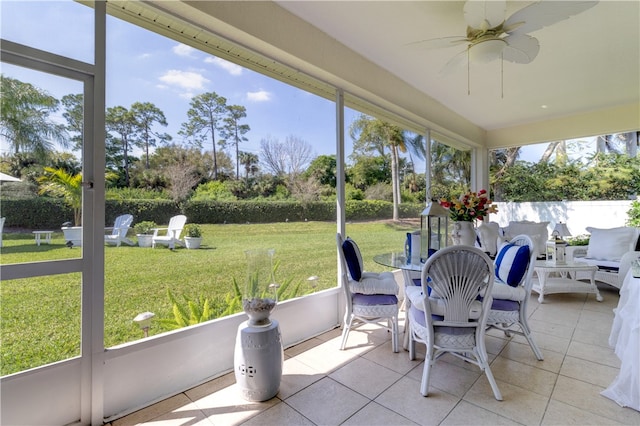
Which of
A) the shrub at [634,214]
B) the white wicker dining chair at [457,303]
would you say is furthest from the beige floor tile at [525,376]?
the shrub at [634,214]

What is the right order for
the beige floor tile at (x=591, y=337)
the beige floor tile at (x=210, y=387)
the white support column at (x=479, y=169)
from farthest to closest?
the white support column at (x=479, y=169) → the beige floor tile at (x=591, y=337) → the beige floor tile at (x=210, y=387)

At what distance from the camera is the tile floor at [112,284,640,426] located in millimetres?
1723

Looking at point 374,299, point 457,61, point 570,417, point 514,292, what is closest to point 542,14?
point 457,61

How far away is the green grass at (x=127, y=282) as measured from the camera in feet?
5.05

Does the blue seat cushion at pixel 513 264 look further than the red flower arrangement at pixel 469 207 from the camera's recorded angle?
No

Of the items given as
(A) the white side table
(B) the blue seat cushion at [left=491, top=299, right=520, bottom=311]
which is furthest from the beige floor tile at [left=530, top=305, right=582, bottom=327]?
(B) the blue seat cushion at [left=491, top=299, right=520, bottom=311]

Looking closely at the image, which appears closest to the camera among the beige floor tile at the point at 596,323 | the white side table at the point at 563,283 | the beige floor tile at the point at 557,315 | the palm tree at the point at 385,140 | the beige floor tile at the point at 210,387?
the beige floor tile at the point at 210,387

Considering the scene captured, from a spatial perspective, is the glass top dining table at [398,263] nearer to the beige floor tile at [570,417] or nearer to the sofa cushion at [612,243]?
the beige floor tile at [570,417]

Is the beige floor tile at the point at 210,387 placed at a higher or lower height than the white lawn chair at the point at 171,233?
lower

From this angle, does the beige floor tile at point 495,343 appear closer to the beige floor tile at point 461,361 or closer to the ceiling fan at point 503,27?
the beige floor tile at point 461,361

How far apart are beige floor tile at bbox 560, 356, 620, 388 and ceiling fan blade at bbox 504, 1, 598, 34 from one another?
2482 mm

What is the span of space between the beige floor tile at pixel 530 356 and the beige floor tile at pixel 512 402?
1.50 feet

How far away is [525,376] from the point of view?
2.15 meters

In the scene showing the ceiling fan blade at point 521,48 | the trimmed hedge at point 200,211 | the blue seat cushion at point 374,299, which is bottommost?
the blue seat cushion at point 374,299
